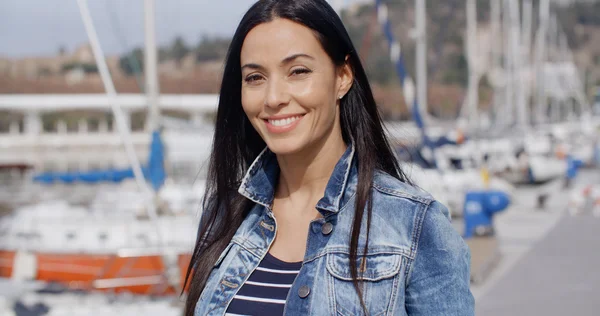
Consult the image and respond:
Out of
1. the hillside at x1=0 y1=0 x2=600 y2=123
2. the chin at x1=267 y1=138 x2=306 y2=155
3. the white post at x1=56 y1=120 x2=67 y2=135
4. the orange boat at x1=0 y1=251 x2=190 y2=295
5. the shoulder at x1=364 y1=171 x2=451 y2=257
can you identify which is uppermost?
the chin at x1=267 y1=138 x2=306 y2=155

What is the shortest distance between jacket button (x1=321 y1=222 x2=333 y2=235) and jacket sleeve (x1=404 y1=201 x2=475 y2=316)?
0.71 ft

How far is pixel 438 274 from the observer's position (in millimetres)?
1854

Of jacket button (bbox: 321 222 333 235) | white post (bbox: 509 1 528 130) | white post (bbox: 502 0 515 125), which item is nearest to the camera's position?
jacket button (bbox: 321 222 333 235)

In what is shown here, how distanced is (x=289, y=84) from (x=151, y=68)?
917 cm

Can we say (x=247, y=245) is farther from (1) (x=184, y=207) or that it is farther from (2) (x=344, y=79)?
(1) (x=184, y=207)

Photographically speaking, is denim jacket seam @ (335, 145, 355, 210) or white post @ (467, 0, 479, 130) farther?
white post @ (467, 0, 479, 130)

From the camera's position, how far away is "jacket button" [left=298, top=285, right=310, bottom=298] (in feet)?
6.30

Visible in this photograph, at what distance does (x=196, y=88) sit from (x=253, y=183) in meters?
44.8

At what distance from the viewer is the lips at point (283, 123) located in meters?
2.06

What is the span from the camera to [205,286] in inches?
85.8

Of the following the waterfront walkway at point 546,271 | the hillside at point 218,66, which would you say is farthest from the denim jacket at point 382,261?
the hillside at point 218,66

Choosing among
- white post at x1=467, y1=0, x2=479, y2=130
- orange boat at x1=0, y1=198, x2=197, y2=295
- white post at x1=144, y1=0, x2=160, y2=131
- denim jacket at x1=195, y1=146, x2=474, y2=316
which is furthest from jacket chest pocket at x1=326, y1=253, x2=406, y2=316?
white post at x1=467, y1=0, x2=479, y2=130

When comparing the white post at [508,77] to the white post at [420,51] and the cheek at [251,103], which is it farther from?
the cheek at [251,103]

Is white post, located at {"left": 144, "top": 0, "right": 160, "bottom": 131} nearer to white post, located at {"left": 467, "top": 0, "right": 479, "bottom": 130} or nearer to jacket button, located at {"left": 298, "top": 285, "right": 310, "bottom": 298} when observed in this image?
jacket button, located at {"left": 298, "top": 285, "right": 310, "bottom": 298}
